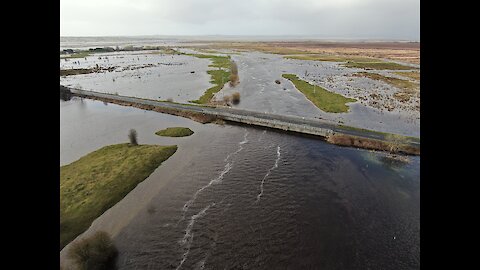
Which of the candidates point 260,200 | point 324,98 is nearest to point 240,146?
point 260,200

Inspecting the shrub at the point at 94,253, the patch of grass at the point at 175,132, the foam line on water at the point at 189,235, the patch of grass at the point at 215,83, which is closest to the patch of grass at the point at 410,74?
the patch of grass at the point at 215,83

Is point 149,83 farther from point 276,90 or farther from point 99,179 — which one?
point 99,179

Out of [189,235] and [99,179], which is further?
[99,179]

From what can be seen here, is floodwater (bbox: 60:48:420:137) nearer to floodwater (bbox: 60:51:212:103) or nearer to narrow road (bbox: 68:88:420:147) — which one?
floodwater (bbox: 60:51:212:103)
